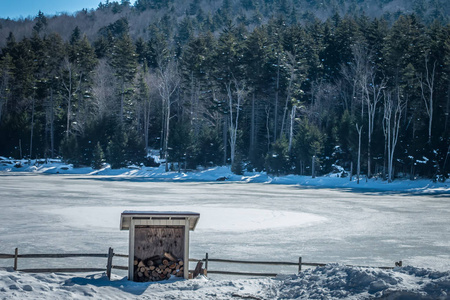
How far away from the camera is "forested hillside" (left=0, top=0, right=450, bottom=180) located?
53812 mm

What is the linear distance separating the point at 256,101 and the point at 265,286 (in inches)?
2235

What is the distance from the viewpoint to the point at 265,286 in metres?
10.6

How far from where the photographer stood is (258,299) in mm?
9141

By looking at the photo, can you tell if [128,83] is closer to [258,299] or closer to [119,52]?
[119,52]

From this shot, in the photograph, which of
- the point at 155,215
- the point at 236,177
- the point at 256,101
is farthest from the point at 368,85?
the point at 155,215

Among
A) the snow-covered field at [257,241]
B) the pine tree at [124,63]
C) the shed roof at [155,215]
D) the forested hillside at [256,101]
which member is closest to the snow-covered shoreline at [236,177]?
the forested hillside at [256,101]

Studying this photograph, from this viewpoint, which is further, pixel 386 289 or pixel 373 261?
pixel 373 261

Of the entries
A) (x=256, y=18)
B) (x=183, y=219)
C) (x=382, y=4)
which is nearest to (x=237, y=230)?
(x=183, y=219)

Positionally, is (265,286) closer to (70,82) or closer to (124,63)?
(124,63)

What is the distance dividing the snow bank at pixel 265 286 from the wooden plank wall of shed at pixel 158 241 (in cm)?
62

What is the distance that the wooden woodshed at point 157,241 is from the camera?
10539 millimetres

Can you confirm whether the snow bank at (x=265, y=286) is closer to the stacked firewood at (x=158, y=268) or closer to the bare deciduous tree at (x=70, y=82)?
the stacked firewood at (x=158, y=268)

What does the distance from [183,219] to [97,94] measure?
6774 centimetres

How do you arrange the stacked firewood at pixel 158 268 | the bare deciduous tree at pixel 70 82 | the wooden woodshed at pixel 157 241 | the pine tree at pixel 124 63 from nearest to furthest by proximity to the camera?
the wooden woodshed at pixel 157 241, the stacked firewood at pixel 158 268, the pine tree at pixel 124 63, the bare deciduous tree at pixel 70 82
